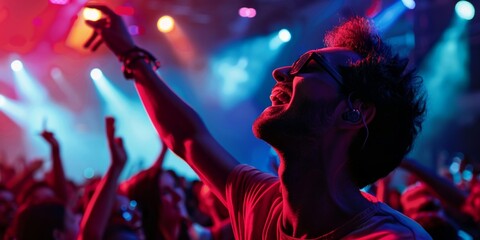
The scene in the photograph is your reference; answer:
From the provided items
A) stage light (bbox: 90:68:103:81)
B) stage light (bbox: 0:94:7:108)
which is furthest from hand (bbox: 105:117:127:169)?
stage light (bbox: 0:94:7:108)

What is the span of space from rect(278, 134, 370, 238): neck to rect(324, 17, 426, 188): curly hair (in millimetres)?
69

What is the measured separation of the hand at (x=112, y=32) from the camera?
2273 mm

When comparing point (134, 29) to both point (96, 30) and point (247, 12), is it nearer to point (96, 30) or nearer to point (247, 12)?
point (247, 12)

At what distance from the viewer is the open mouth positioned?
166 cm

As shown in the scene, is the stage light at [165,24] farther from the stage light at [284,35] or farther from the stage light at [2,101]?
the stage light at [2,101]

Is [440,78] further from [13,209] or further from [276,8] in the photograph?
[13,209]

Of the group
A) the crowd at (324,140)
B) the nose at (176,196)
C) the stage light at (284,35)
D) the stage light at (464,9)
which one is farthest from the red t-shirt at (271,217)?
the stage light at (284,35)

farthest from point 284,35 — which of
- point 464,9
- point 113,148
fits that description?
point 113,148

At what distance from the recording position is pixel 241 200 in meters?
1.86

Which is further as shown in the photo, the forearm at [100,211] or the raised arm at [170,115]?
the forearm at [100,211]

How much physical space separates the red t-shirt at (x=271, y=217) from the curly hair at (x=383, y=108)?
0.35 feet

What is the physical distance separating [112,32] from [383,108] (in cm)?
113

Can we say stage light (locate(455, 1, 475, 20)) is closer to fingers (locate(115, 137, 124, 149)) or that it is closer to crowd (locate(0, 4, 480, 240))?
fingers (locate(115, 137, 124, 149))

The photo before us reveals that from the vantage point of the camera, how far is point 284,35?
13.6 m
